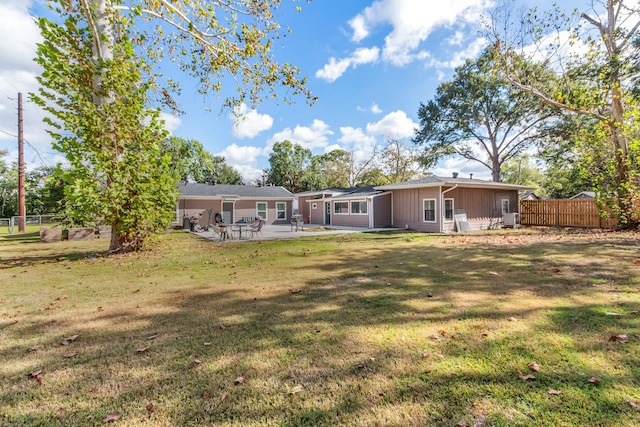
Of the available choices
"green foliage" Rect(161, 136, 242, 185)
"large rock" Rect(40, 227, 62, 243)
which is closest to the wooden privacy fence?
"large rock" Rect(40, 227, 62, 243)

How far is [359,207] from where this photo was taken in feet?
65.2

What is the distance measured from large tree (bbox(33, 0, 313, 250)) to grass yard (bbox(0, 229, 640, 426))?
3182mm

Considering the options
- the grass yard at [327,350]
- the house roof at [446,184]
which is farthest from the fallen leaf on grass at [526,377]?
the house roof at [446,184]

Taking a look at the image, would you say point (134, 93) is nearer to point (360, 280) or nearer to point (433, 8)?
point (360, 280)

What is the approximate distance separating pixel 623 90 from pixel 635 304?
12.8 meters

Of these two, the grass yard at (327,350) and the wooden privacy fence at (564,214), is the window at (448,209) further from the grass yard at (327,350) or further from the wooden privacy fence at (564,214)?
the grass yard at (327,350)

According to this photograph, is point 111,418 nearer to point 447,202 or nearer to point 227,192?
point 447,202

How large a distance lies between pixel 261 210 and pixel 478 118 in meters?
20.3

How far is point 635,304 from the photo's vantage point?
148 inches

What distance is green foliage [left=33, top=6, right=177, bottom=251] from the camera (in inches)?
295

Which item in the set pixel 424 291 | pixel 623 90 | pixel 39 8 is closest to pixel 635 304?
pixel 424 291

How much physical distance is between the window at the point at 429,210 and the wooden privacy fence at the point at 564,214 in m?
7.71

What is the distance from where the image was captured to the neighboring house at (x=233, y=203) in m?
21.9

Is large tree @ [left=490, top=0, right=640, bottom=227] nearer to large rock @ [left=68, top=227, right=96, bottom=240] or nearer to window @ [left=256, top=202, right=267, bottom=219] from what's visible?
window @ [left=256, top=202, right=267, bottom=219]
